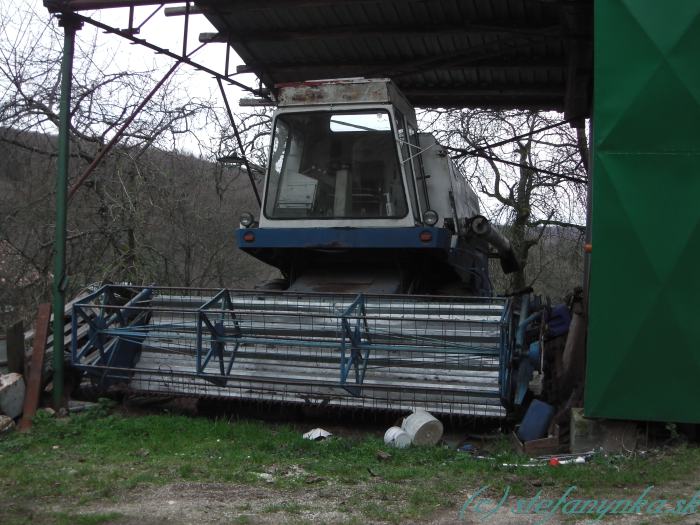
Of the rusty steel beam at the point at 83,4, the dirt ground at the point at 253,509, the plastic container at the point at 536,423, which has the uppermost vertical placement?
the rusty steel beam at the point at 83,4

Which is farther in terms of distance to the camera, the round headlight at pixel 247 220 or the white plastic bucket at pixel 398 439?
the round headlight at pixel 247 220

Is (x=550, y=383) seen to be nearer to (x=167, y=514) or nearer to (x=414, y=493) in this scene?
(x=414, y=493)

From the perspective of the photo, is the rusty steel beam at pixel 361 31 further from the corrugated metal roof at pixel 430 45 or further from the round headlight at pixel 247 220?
the round headlight at pixel 247 220

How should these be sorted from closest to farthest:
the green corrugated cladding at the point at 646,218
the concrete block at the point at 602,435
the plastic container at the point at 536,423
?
1. the green corrugated cladding at the point at 646,218
2. the concrete block at the point at 602,435
3. the plastic container at the point at 536,423

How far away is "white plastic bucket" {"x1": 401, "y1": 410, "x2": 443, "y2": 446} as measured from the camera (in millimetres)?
6149

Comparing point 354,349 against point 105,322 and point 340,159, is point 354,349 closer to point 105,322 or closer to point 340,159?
point 105,322

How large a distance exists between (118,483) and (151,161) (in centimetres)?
835

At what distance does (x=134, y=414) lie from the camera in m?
7.45

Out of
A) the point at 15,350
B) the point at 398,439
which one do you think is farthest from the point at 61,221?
the point at 398,439

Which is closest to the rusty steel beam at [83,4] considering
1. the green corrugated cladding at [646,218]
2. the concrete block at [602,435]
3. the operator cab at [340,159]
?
the operator cab at [340,159]

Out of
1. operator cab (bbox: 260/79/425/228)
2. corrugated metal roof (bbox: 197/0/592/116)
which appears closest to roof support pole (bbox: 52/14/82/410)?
corrugated metal roof (bbox: 197/0/592/116)

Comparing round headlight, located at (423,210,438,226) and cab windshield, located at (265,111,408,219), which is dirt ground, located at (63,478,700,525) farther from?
cab windshield, located at (265,111,408,219)

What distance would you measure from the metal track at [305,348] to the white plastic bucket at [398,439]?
45 centimetres

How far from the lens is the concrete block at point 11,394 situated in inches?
268
